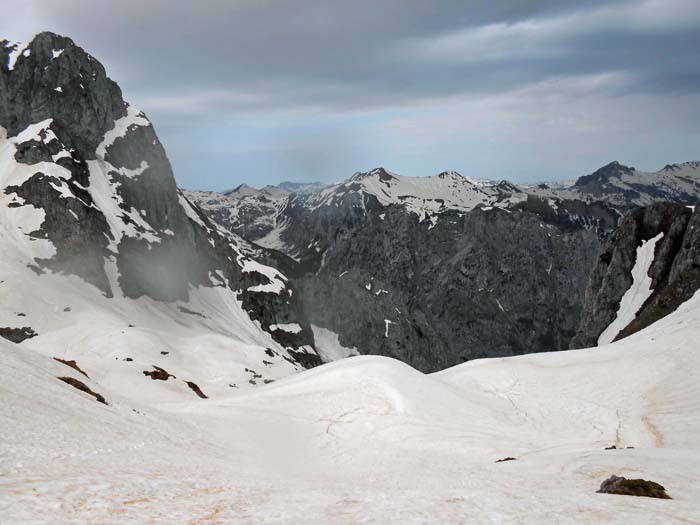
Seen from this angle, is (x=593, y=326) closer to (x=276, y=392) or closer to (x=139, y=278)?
(x=276, y=392)

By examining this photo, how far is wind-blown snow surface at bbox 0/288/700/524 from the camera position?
12.2 meters

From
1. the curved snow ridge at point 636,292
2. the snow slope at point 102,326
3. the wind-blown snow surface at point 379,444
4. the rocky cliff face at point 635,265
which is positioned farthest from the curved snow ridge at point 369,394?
the curved snow ridge at point 636,292

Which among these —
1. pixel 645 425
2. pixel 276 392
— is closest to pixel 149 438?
pixel 276 392

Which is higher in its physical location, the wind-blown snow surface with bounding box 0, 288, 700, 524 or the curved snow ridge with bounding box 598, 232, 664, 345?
the curved snow ridge with bounding box 598, 232, 664, 345

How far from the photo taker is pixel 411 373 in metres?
44.6

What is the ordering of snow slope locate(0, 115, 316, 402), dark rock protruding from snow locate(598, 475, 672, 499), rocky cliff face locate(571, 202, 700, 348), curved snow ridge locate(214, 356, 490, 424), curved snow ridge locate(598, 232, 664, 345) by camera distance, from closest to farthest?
dark rock protruding from snow locate(598, 475, 672, 499) < curved snow ridge locate(214, 356, 490, 424) < snow slope locate(0, 115, 316, 402) < rocky cliff face locate(571, 202, 700, 348) < curved snow ridge locate(598, 232, 664, 345)

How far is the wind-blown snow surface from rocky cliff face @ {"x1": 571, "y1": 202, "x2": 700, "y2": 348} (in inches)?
2827

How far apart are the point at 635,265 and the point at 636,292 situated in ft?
35.8

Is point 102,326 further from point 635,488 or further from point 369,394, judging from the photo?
point 635,488

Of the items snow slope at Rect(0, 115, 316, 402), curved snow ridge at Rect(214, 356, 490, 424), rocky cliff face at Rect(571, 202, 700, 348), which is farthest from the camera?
rocky cliff face at Rect(571, 202, 700, 348)

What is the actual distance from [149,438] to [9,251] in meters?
171

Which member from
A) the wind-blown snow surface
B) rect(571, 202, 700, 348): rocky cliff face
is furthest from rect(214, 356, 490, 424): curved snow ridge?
rect(571, 202, 700, 348): rocky cliff face

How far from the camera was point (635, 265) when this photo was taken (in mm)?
144500

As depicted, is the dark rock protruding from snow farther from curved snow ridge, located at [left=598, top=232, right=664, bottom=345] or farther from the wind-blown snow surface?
curved snow ridge, located at [left=598, top=232, right=664, bottom=345]
